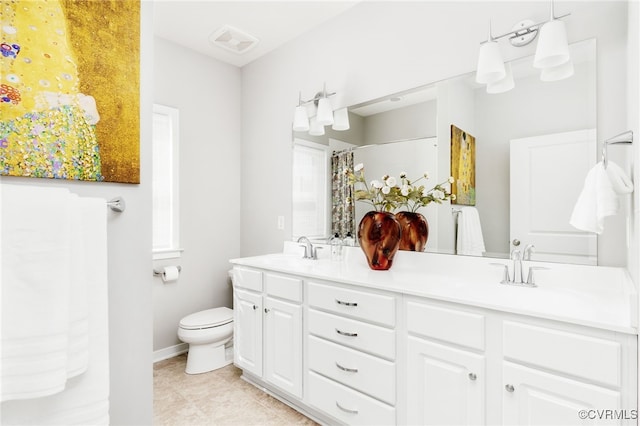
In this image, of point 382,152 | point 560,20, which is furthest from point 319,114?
point 560,20

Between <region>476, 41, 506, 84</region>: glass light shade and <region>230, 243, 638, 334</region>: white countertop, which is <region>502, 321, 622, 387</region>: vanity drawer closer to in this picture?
<region>230, 243, 638, 334</region>: white countertop

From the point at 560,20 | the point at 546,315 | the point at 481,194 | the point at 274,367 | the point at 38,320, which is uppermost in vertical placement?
the point at 560,20

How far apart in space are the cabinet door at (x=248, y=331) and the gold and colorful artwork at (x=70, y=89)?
4.66 feet

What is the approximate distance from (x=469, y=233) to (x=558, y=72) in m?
0.90

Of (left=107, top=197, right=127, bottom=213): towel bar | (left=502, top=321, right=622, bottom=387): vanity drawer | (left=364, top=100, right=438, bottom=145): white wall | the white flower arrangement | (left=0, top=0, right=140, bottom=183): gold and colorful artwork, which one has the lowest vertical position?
(left=502, top=321, right=622, bottom=387): vanity drawer

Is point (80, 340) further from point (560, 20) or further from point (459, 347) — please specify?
point (560, 20)

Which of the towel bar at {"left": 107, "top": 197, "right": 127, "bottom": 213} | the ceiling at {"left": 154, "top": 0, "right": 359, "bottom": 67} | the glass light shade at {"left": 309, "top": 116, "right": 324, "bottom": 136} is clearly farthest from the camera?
the glass light shade at {"left": 309, "top": 116, "right": 324, "bottom": 136}

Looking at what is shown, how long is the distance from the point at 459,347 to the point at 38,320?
4.59 ft

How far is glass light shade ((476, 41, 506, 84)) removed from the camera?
1.69 meters

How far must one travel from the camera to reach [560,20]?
1.62 meters

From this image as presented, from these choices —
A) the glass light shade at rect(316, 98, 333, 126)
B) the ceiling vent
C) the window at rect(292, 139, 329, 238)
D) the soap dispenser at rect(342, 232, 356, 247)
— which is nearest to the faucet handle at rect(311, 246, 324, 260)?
the window at rect(292, 139, 329, 238)

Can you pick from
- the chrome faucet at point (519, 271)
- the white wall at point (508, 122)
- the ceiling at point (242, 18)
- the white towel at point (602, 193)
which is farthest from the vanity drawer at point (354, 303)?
the ceiling at point (242, 18)

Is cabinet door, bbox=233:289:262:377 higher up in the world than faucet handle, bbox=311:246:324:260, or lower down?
lower down

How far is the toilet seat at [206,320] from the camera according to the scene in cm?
253
